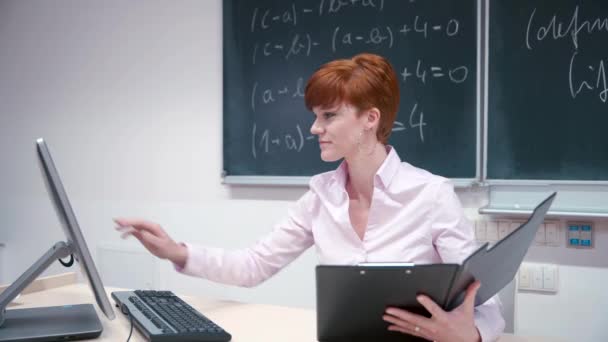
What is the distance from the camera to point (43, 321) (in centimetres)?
129

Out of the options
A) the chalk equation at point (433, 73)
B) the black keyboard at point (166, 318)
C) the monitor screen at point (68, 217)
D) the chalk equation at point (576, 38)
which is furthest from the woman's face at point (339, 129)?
the chalk equation at point (576, 38)

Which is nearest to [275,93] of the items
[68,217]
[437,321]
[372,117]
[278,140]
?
[278,140]

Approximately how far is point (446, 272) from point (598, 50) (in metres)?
1.45

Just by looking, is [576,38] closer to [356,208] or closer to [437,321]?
[356,208]

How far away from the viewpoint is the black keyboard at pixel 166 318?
1.15 m

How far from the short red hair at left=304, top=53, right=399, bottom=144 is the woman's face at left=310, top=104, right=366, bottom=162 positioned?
2 cm

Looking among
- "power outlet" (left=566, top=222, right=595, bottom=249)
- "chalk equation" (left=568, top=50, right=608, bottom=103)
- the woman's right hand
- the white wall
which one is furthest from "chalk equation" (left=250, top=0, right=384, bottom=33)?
the woman's right hand

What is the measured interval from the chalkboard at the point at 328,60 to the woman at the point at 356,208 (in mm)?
671

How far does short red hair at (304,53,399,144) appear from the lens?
1550 mm

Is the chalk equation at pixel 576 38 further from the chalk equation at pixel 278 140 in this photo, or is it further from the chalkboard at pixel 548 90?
the chalk equation at pixel 278 140

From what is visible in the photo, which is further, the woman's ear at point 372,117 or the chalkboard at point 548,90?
the chalkboard at point 548,90

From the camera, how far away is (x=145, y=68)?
295 cm

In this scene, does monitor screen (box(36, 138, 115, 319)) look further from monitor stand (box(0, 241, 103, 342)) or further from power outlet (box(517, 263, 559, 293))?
power outlet (box(517, 263, 559, 293))

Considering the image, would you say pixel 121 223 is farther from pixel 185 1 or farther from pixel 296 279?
pixel 185 1
